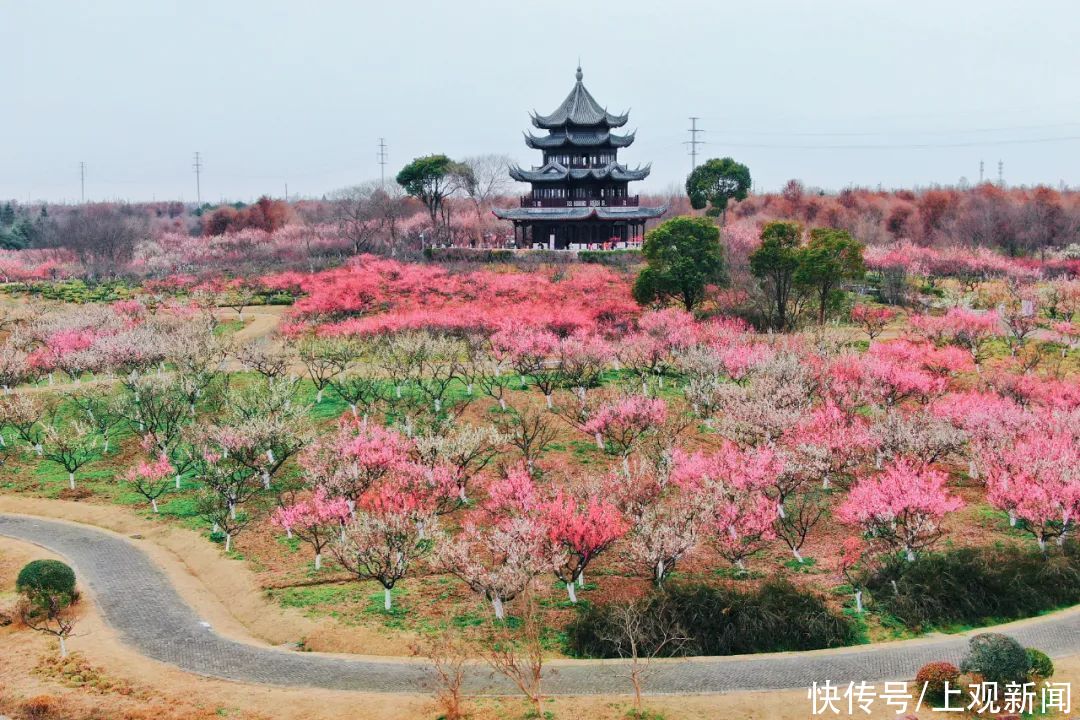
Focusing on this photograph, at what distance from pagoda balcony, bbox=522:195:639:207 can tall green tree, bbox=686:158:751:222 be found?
10.0 metres

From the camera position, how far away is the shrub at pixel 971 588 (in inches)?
1211

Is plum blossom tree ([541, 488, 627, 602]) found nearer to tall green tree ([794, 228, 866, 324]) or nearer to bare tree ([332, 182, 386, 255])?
tall green tree ([794, 228, 866, 324])

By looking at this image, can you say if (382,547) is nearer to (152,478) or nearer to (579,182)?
(152,478)

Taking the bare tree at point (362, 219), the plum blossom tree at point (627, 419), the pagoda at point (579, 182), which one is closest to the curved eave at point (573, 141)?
the pagoda at point (579, 182)

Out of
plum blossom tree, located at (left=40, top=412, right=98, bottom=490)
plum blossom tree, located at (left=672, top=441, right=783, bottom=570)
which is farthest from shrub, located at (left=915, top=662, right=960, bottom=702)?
plum blossom tree, located at (left=40, top=412, right=98, bottom=490)

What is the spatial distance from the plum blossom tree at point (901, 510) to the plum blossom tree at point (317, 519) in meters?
19.8

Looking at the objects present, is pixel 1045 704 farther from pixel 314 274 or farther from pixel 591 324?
pixel 314 274

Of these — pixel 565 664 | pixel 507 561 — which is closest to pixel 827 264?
pixel 507 561

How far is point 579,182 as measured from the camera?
89.6 m

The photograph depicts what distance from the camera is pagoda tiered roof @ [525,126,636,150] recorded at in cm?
8881

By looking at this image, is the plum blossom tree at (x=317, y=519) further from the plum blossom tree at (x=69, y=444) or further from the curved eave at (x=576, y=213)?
the curved eave at (x=576, y=213)

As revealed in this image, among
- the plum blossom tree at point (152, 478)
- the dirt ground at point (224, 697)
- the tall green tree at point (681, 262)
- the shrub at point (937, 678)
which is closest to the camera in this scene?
the dirt ground at point (224, 697)

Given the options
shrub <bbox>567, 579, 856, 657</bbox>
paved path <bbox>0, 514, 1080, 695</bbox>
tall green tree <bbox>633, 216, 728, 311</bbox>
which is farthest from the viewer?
tall green tree <bbox>633, 216, 728, 311</bbox>

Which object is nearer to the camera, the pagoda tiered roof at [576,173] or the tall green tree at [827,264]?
the tall green tree at [827,264]
